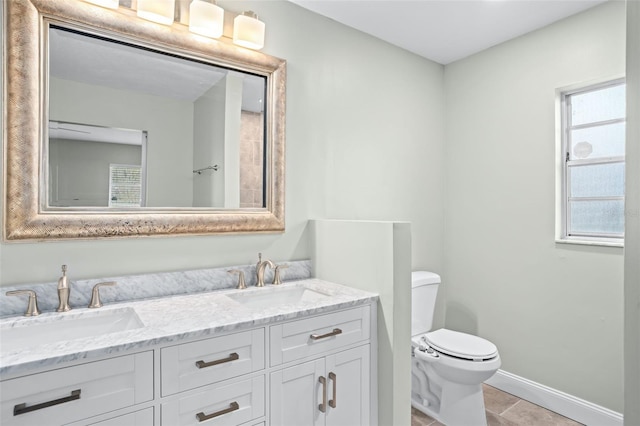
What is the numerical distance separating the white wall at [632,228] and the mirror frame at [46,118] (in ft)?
5.44

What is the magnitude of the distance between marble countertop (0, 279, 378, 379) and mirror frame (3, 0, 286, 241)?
1.06 ft

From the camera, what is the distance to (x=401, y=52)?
2713 mm

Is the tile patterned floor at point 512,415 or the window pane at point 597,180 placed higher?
the window pane at point 597,180

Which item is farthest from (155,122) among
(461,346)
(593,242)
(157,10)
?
(593,242)

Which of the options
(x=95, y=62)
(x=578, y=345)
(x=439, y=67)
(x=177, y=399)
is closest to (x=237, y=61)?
(x=95, y=62)

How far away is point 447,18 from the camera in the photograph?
2297 millimetres

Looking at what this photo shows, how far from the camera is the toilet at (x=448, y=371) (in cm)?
204

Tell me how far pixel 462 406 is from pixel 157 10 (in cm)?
256

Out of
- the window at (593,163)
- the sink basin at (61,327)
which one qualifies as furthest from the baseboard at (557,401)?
the sink basin at (61,327)

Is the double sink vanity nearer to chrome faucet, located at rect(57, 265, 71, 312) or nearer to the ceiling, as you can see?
chrome faucet, located at rect(57, 265, 71, 312)

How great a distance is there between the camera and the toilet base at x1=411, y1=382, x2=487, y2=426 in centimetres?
210

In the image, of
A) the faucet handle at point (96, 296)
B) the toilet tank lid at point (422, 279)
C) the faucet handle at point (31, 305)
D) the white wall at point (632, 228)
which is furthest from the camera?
the toilet tank lid at point (422, 279)

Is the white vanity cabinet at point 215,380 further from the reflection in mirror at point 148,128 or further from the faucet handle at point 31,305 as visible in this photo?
the reflection in mirror at point 148,128

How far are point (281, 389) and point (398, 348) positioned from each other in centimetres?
62
